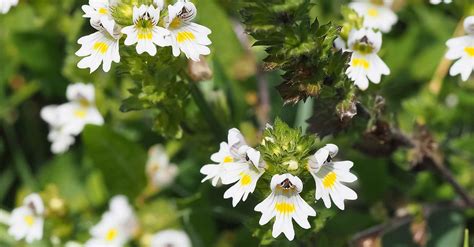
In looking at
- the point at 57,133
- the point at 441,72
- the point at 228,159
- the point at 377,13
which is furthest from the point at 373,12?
the point at 57,133

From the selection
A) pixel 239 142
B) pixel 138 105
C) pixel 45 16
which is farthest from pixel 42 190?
pixel 239 142

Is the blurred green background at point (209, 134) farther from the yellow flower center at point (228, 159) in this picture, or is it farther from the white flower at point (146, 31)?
the white flower at point (146, 31)

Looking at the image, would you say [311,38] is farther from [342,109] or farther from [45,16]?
[45,16]

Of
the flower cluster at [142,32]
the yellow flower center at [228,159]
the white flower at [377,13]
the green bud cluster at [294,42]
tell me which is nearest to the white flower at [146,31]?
the flower cluster at [142,32]

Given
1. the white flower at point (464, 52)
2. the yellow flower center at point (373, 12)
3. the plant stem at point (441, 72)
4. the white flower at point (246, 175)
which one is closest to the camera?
the white flower at point (246, 175)

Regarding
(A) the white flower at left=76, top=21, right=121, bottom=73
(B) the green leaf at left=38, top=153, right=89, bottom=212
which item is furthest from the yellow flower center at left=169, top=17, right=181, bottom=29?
(B) the green leaf at left=38, top=153, right=89, bottom=212

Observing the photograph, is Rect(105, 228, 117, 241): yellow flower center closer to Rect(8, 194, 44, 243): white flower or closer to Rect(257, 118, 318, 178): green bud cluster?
Rect(8, 194, 44, 243): white flower
